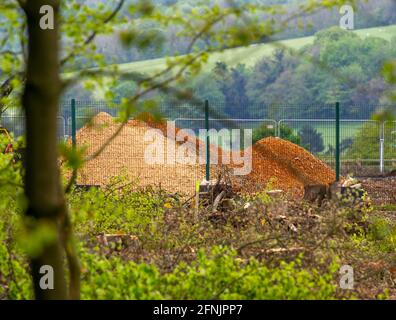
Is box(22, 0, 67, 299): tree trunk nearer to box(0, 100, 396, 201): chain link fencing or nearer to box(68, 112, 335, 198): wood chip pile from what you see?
box(0, 100, 396, 201): chain link fencing

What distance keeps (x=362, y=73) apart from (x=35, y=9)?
54.7 metres

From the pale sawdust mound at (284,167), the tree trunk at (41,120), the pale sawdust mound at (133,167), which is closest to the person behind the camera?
the tree trunk at (41,120)

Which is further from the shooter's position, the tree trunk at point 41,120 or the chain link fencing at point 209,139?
the chain link fencing at point 209,139

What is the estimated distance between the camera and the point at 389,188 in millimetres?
21641

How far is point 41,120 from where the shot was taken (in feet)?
12.9

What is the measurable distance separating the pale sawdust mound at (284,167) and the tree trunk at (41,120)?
1505 cm

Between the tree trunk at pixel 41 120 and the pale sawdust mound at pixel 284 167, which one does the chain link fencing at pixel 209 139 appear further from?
the tree trunk at pixel 41 120

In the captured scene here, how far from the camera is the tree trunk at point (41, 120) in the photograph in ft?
13.0

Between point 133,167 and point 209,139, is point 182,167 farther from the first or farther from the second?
point 209,139

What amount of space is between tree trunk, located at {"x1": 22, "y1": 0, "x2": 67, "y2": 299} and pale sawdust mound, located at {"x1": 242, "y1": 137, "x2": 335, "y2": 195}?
15048 millimetres

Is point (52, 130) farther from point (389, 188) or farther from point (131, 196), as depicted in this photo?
point (389, 188)

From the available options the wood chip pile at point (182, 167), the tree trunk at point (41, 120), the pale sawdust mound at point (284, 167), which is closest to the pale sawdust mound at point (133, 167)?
the wood chip pile at point (182, 167)

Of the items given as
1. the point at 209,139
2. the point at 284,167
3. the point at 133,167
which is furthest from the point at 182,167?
the point at 284,167
